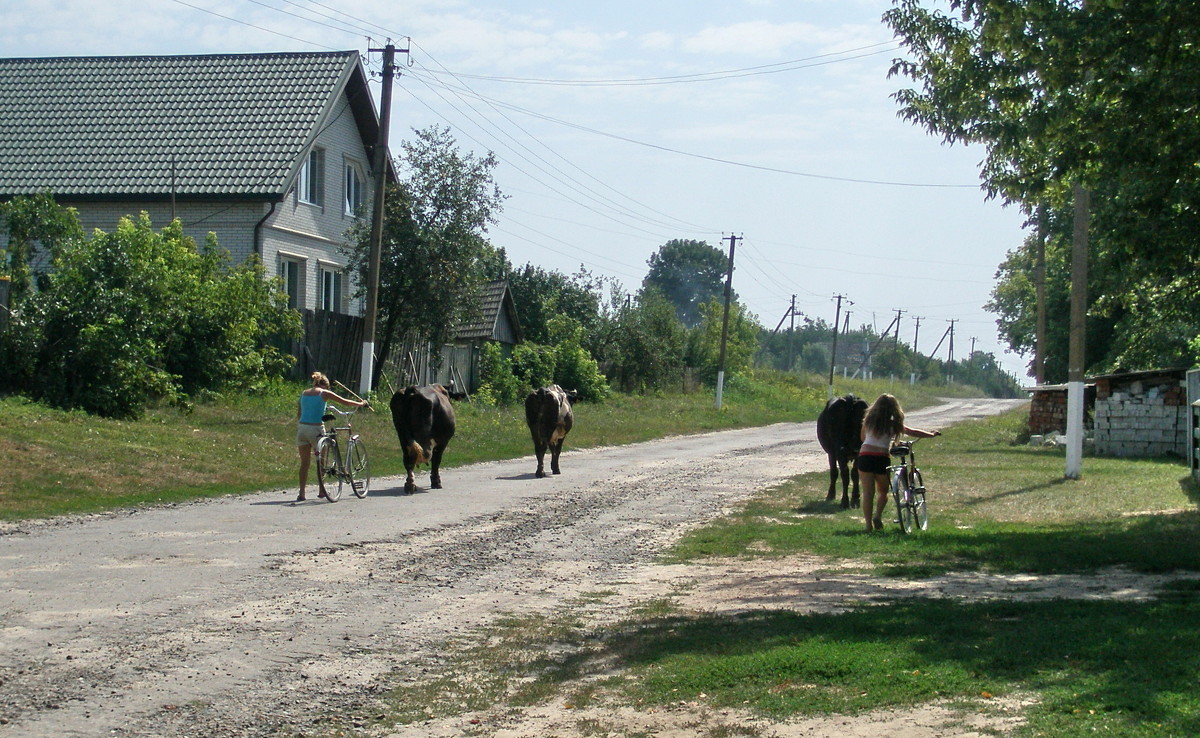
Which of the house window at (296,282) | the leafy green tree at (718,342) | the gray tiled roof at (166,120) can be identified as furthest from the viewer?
the leafy green tree at (718,342)

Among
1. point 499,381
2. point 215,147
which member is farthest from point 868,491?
point 499,381

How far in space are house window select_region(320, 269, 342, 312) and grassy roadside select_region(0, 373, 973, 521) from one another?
16.9 feet

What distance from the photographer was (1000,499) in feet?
62.0

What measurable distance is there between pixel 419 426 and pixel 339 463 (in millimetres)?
1787

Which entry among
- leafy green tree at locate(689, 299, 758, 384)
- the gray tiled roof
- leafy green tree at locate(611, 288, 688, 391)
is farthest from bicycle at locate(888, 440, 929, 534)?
leafy green tree at locate(689, 299, 758, 384)

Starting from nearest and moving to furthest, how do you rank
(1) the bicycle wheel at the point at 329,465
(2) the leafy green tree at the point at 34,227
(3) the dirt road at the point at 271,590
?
(3) the dirt road at the point at 271,590 < (1) the bicycle wheel at the point at 329,465 < (2) the leafy green tree at the point at 34,227

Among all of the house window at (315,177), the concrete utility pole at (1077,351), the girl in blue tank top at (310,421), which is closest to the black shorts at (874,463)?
the girl in blue tank top at (310,421)

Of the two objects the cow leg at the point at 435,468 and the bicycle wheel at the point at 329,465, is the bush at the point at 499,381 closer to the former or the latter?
the cow leg at the point at 435,468

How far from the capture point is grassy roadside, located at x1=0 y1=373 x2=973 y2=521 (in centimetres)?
1573

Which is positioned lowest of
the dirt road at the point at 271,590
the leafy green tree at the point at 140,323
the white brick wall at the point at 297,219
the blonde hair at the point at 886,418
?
the dirt road at the point at 271,590

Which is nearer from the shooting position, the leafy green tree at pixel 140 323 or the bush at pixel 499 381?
the leafy green tree at pixel 140 323

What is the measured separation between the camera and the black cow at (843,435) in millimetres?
17391

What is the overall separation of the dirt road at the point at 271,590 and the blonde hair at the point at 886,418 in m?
2.55

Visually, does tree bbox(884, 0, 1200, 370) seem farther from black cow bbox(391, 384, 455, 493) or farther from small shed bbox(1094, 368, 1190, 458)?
small shed bbox(1094, 368, 1190, 458)
